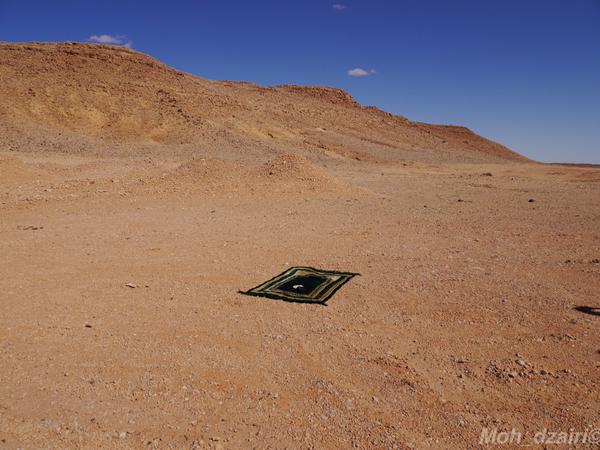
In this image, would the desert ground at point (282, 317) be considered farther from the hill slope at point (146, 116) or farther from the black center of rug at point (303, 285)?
the hill slope at point (146, 116)

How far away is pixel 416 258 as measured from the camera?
Result: 7293 millimetres

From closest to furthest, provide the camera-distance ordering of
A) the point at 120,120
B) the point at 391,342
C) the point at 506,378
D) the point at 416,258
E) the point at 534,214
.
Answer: the point at 506,378 < the point at 391,342 < the point at 416,258 < the point at 534,214 < the point at 120,120

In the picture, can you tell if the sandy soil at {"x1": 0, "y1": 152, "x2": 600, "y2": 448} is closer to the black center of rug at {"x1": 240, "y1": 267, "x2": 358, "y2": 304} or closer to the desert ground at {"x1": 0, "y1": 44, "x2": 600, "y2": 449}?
the desert ground at {"x1": 0, "y1": 44, "x2": 600, "y2": 449}

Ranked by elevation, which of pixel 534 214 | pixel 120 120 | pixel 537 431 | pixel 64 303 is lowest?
pixel 537 431

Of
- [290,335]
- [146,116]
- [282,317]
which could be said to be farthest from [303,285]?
[146,116]

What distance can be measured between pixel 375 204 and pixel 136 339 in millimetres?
9310

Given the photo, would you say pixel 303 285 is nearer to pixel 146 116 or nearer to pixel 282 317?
pixel 282 317

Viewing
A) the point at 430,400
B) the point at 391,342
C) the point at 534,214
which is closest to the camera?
the point at 430,400

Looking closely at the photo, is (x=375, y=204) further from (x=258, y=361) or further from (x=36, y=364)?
(x=36, y=364)

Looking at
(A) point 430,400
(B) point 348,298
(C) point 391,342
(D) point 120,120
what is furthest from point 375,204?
(D) point 120,120

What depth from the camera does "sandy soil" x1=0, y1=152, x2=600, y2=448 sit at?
3322mm

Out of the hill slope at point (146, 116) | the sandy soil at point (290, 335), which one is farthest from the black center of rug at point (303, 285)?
the hill slope at point (146, 116)

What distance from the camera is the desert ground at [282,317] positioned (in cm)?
336

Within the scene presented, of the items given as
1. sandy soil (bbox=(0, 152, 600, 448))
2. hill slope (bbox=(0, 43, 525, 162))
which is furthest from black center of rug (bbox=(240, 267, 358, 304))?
hill slope (bbox=(0, 43, 525, 162))
